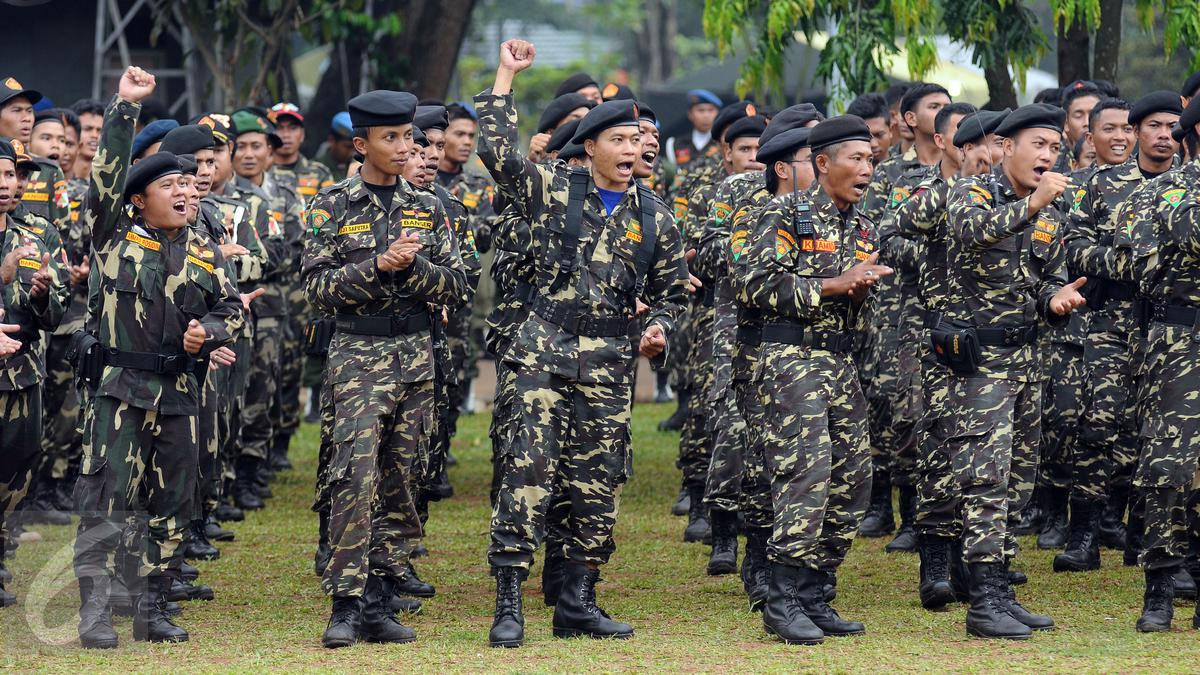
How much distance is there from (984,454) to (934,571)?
953 millimetres

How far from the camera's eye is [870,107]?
12.0 metres

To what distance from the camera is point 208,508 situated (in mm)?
10219

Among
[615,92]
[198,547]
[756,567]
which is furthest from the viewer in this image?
[615,92]

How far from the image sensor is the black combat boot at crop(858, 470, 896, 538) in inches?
434

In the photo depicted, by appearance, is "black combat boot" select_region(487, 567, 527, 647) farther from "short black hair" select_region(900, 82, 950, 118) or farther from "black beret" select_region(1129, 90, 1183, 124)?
"short black hair" select_region(900, 82, 950, 118)

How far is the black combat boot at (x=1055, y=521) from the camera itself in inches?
413

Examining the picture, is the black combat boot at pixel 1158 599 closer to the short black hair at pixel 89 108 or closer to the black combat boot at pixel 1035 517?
the black combat boot at pixel 1035 517

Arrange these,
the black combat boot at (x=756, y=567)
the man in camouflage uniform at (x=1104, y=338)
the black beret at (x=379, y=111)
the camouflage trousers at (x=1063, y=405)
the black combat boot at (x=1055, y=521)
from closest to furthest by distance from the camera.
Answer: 1. the black beret at (x=379, y=111)
2. the black combat boot at (x=756, y=567)
3. the man in camouflage uniform at (x=1104, y=338)
4. the camouflage trousers at (x=1063, y=405)
5. the black combat boot at (x=1055, y=521)

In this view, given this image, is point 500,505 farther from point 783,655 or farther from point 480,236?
point 480,236

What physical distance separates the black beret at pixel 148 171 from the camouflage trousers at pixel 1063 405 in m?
5.21

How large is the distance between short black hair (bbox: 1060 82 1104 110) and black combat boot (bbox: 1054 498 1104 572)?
120 inches

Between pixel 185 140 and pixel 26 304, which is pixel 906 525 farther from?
pixel 26 304

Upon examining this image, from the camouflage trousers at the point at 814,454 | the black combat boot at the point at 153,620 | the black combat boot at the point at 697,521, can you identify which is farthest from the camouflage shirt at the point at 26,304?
the black combat boot at the point at 697,521

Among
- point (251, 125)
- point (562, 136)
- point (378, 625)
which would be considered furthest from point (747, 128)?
point (378, 625)
